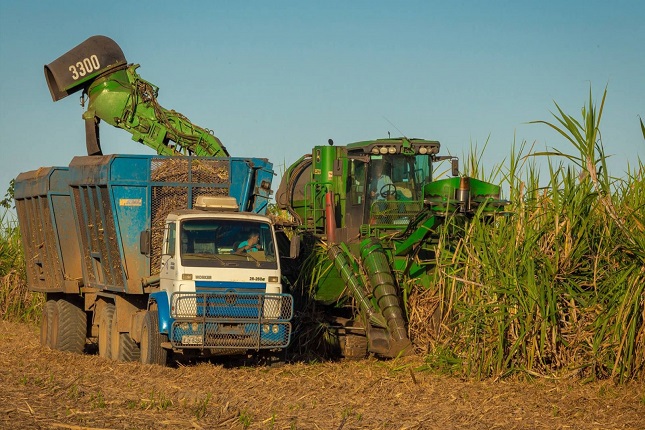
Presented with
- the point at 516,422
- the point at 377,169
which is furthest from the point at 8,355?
the point at 516,422

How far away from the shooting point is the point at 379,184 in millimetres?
18359

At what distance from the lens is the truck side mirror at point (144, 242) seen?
596 inches

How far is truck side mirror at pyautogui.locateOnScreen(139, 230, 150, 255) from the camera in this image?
15.1m

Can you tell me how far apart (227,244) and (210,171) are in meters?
2.27

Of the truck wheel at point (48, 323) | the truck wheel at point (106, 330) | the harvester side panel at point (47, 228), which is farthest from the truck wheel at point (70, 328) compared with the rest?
the truck wheel at point (106, 330)

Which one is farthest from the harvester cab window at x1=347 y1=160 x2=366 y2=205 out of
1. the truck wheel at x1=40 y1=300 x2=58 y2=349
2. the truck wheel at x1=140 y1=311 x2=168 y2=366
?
the truck wheel at x1=40 y1=300 x2=58 y2=349

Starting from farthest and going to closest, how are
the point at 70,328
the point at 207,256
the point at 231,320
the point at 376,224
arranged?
1. the point at 70,328
2. the point at 376,224
3. the point at 207,256
4. the point at 231,320

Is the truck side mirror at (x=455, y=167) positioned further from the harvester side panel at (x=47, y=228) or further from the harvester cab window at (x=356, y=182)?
the harvester side panel at (x=47, y=228)

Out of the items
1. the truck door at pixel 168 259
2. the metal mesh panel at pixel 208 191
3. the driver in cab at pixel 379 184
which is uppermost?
the driver in cab at pixel 379 184

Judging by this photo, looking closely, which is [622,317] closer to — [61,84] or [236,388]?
[236,388]

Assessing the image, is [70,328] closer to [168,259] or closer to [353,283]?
[168,259]

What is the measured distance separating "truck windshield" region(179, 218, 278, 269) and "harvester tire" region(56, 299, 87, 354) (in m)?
5.29

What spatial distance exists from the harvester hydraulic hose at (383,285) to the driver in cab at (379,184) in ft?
5.63

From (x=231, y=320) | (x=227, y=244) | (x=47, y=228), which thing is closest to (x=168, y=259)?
(x=227, y=244)
